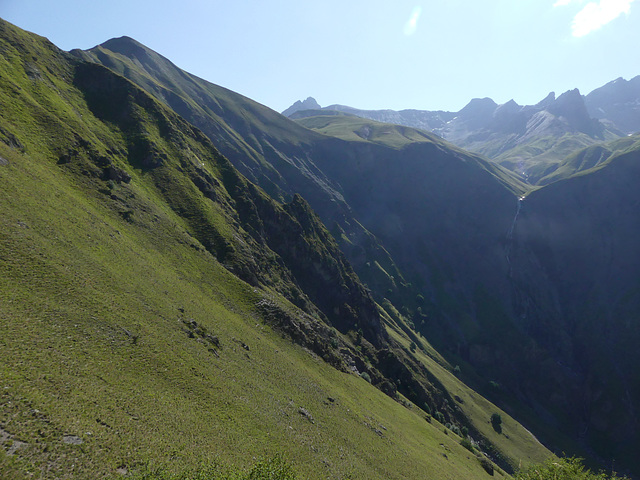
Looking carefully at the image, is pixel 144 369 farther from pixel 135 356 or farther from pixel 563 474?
pixel 563 474

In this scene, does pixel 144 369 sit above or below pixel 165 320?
below

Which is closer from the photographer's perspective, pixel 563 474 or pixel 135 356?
pixel 135 356

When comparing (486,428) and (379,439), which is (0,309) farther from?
(486,428)

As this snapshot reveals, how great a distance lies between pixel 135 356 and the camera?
135 ft

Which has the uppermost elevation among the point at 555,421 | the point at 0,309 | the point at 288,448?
the point at 0,309

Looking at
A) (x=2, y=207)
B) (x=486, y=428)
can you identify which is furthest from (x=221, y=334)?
(x=486, y=428)

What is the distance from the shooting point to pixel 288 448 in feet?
141

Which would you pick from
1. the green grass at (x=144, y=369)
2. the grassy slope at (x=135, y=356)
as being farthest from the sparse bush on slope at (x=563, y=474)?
the green grass at (x=144, y=369)

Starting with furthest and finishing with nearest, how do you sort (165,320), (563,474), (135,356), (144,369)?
(165,320) < (563,474) < (135,356) < (144,369)

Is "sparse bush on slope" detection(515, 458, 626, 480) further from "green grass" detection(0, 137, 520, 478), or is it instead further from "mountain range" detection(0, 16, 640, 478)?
"green grass" detection(0, 137, 520, 478)

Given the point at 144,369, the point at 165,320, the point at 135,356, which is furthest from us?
the point at 165,320

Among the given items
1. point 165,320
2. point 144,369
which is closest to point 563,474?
point 144,369

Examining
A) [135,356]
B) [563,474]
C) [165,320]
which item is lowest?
[563,474]

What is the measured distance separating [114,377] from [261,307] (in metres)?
42.7
